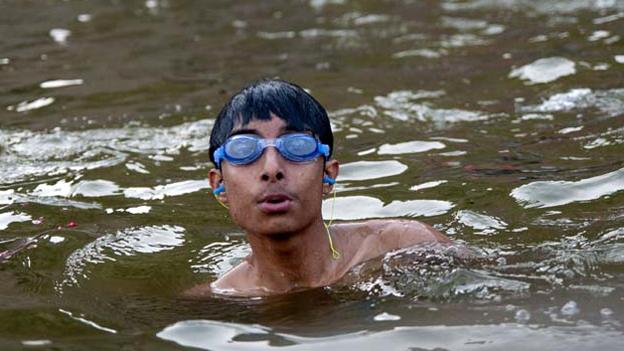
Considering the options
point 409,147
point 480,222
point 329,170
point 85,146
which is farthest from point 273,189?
point 85,146

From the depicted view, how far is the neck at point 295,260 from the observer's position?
5.92 metres

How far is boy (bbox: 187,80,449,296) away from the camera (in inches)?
221

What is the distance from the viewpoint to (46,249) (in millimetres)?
7074

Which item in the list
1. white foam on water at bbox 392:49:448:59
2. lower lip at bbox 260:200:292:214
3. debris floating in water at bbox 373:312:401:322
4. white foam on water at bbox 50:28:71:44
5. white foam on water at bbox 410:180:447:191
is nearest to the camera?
debris floating in water at bbox 373:312:401:322

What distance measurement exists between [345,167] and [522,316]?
380 cm

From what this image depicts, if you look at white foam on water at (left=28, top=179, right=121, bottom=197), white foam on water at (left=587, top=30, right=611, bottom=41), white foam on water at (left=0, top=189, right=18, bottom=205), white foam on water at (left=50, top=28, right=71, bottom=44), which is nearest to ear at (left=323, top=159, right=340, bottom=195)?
white foam on water at (left=28, top=179, right=121, bottom=197)

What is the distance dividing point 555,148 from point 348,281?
326cm

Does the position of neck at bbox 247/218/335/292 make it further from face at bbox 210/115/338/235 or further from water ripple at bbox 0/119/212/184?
water ripple at bbox 0/119/212/184

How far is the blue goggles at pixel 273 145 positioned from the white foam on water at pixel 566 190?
7.28 feet

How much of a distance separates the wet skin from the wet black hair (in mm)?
50

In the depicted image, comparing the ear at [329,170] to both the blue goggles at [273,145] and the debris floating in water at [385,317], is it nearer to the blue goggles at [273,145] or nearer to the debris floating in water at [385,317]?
the blue goggles at [273,145]

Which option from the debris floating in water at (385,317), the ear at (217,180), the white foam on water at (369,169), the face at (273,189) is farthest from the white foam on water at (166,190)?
the debris floating in water at (385,317)

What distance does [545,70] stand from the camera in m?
11.3

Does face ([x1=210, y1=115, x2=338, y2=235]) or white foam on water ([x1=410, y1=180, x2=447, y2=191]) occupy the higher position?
face ([x1=210, y1=115, x2=338, y2=235])
